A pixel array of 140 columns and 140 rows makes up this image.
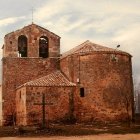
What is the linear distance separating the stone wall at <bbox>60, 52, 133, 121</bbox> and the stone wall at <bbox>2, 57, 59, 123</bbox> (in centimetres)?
371

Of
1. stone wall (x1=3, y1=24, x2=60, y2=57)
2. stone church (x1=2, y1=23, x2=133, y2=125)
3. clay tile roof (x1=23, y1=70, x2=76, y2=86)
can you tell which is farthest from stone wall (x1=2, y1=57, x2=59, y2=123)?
clay tile roof (x1=23, y1=70, x2=76, y2=86)

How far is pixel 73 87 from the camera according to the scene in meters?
32.4

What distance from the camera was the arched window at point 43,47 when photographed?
35844 millimetres

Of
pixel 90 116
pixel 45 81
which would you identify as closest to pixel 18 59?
pixel 45 81

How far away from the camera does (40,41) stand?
3581 cm

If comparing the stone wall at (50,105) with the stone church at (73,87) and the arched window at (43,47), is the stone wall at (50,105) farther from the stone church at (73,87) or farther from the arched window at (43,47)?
the arched window at (43,47)

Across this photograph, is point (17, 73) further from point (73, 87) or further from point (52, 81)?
point (73, 87)

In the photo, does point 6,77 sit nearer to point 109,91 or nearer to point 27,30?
point 27,30

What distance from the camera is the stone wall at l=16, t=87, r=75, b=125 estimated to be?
31.0m

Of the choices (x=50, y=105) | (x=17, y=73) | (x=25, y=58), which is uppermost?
(x=25, y=58)

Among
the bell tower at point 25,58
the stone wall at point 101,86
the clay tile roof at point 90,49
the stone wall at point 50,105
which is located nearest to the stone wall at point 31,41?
the bell tower at point 25,58

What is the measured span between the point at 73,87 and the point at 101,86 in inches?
92.8

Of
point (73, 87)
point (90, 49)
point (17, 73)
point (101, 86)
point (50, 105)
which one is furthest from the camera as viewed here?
point (17, 73)

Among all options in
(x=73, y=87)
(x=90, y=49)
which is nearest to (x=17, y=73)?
(x=73, y=87)
